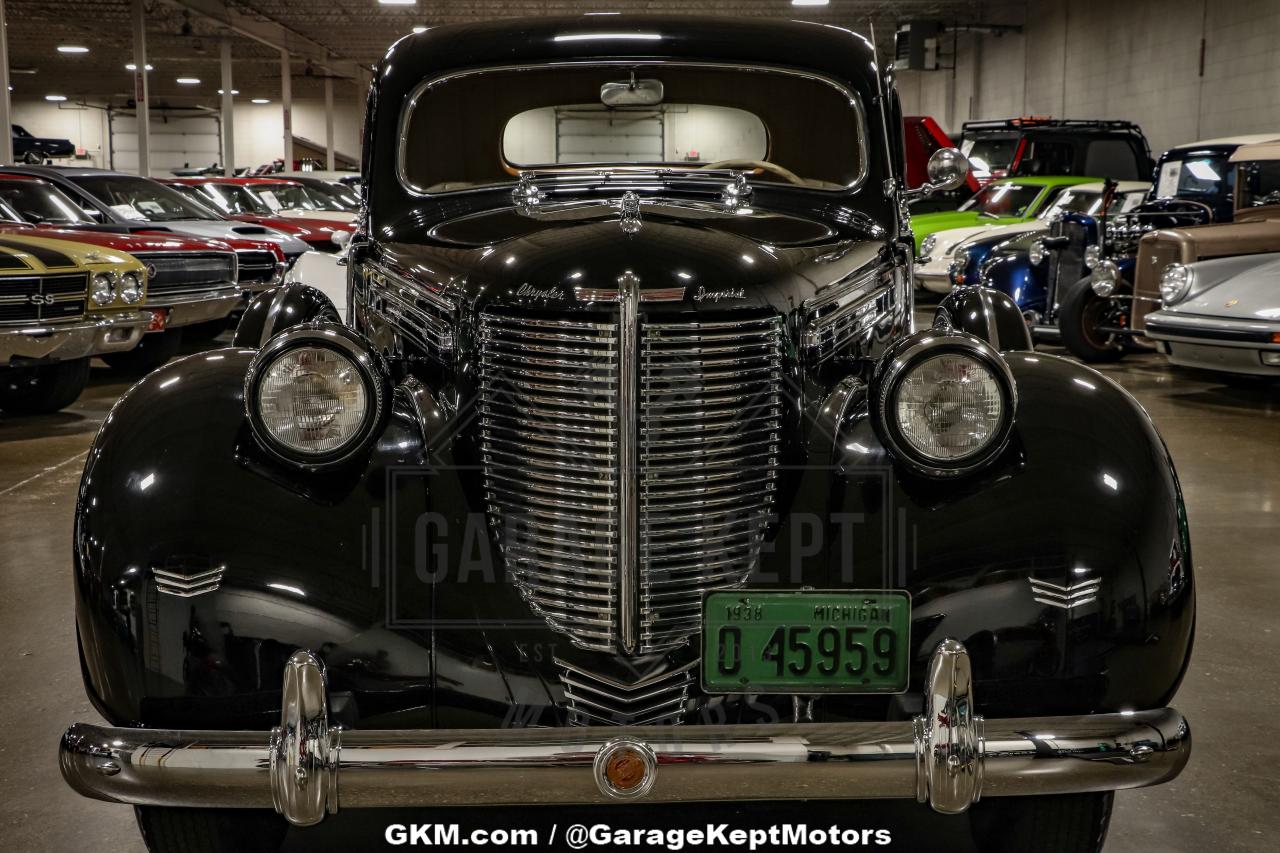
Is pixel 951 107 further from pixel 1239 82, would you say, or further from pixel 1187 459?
pixel 1187 459

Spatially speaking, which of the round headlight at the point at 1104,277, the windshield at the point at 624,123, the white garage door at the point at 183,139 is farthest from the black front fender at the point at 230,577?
the white garage door at the point at 183,139

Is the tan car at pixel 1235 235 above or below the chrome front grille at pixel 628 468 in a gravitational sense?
above

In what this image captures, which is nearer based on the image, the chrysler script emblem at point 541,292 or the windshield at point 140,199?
the chrysler script emblem at point 541,292

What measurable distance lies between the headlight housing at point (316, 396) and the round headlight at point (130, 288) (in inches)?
253

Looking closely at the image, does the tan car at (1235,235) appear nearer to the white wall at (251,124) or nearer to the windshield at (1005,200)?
the windshield at (1005,200)

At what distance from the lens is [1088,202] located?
1300 cm

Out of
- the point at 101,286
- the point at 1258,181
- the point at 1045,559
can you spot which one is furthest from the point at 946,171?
the point at 1258,181

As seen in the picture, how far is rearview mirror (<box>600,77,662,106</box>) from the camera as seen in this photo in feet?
10.3

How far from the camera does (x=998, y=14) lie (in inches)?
980

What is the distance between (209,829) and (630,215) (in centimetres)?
135

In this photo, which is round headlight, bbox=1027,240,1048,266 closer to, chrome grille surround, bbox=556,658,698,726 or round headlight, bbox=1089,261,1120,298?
round headlight, bbox=1089,261,1120,298

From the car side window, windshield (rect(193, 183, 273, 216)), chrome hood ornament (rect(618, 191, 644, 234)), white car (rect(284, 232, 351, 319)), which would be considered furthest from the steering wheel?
the car side window

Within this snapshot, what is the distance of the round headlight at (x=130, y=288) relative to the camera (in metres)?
7.95

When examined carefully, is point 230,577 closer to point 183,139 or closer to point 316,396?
point 316,396
